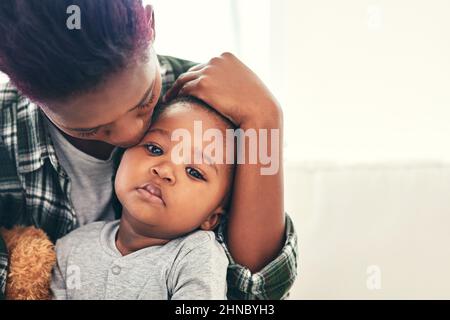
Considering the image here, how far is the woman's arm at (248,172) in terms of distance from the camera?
2.52ft

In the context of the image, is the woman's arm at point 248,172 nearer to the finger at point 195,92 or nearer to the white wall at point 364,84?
the finger at point 195,92

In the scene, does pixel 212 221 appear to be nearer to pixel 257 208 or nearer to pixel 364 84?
pixel 257 208

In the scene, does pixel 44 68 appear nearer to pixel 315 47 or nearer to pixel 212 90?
pixel 212 90

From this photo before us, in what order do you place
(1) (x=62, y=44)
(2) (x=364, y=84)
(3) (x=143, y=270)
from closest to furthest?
(1) (x=62, y=44) < (3) (x=143, y=270) < (2) (x=364, y=84)

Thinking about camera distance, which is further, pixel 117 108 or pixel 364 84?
pixel 364 84

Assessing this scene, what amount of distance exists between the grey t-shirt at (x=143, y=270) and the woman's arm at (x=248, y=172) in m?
0.04

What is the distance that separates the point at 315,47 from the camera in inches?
39.3

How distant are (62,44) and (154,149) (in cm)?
18

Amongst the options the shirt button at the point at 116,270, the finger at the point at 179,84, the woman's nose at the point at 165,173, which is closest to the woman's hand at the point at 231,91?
the finger at the point at 179,84

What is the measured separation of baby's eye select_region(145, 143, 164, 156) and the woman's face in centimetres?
2

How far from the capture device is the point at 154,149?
0.77 meters

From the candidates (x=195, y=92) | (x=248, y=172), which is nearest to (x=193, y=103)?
(x=195, y=92)

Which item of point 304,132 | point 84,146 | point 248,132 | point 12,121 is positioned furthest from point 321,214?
point 12,121
